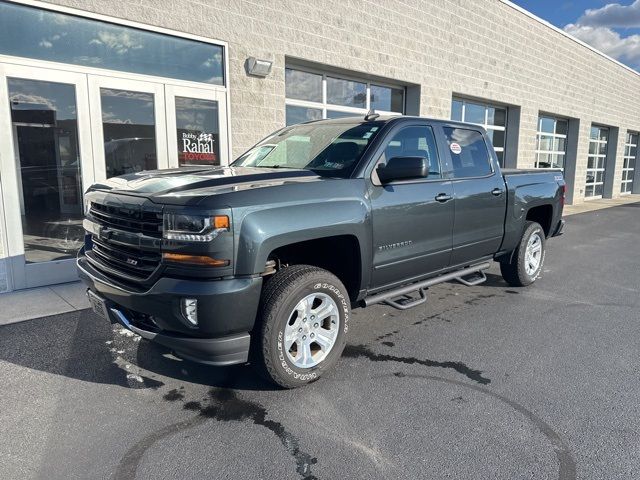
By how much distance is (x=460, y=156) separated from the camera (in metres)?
4.97

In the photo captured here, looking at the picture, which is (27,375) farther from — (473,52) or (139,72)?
(473,52)

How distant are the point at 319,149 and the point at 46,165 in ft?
13.4

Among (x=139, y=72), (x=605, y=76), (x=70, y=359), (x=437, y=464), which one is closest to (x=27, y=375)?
(x=70, y=359)

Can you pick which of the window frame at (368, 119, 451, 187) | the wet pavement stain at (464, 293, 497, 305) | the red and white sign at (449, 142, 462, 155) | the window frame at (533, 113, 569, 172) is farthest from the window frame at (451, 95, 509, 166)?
the window frame at (368, 119, 451, 187)

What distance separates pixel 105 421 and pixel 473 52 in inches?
501

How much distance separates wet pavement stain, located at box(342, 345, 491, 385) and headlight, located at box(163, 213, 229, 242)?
5.87 ft

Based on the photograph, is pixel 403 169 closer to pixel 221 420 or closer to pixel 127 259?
pixel 127 259

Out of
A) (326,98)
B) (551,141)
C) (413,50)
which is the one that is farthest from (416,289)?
(551,141)

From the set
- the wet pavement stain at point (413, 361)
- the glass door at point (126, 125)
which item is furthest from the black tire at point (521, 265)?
the glass door at point (126, 125)

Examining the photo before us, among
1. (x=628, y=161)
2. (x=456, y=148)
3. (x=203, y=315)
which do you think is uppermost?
(x=456, y=148)

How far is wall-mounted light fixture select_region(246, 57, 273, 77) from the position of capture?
7844mm

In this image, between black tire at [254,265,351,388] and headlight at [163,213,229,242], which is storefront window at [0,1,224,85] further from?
black tire at [254,265,351,388]

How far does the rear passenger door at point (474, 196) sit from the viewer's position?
189 inches

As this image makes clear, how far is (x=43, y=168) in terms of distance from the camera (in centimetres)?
622
